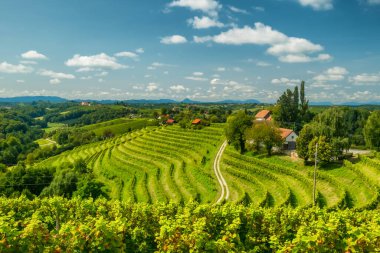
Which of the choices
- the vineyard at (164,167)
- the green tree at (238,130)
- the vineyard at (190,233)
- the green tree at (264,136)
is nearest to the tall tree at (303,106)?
the vineyard at (164,167)

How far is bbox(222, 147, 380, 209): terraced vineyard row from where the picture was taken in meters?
33.5

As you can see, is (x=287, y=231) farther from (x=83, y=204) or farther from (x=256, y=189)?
(x=256, y=189)

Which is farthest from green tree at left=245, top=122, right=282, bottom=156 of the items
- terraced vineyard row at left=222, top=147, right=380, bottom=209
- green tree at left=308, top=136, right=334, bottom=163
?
green tree at left=308, top=136, right=334, bottom=163

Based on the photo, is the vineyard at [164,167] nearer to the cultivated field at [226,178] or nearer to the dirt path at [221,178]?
the cultivated field at [226,178]

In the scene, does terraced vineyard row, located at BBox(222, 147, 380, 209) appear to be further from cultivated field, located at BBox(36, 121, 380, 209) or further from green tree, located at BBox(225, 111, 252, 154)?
green tree, located at BBox(225, 111, 252, 154)

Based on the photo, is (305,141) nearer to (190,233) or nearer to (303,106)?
(190,233)

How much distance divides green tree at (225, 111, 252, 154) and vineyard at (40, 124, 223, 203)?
4.94m

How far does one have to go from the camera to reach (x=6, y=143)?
143 m

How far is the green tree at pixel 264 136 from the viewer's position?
183 ft

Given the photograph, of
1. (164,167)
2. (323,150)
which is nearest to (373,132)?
(323,150)

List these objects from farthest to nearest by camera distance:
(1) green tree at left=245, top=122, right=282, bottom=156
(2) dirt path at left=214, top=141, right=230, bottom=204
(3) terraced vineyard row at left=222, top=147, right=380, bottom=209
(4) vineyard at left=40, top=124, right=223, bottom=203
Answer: (1) green tree at left=245, top=122, right=282, bottom=156, (4) vineyard at left=40, top=124, right=223, bottom=203, (2) dirt path at left=214, top=141, right=230, bottom=204, (3) terraced vineyard row at left=222, top=147, right=380, bottom=209

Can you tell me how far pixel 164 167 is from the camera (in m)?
57.8

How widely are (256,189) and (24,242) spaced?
118ft

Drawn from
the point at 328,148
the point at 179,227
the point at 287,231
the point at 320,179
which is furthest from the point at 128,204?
the point at 328,148
